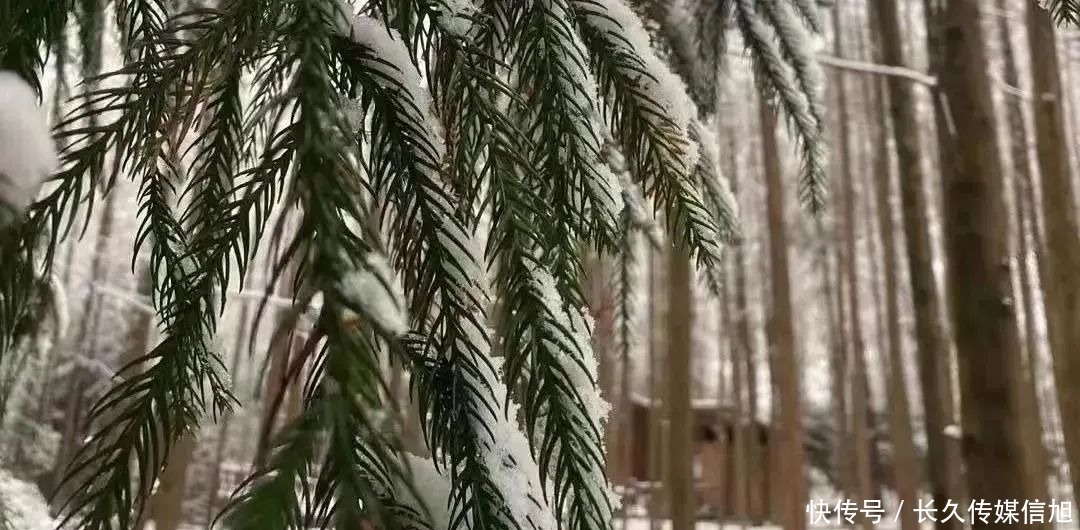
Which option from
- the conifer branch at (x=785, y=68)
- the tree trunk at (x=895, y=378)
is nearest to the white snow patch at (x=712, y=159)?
the conifer branch at (x=785, y=68)

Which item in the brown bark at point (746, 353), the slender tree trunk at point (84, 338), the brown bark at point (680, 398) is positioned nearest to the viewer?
the brown bark at point (680, 398)

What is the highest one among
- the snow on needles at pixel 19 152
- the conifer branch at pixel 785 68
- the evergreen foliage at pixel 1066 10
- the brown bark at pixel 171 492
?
the conifer branch at pixel 785 68

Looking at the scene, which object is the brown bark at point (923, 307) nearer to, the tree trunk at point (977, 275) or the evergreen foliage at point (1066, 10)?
the tree trunk at point (977, 275)

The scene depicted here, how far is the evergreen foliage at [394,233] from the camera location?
29cm

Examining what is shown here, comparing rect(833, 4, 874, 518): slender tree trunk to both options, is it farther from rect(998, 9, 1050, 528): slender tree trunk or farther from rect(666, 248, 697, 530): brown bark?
rect(666, 248, 697, 530): brown bark

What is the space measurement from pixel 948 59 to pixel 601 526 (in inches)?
62.2

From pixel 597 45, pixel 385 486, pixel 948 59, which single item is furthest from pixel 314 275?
pixel 948 59

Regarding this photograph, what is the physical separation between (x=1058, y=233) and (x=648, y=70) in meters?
2.35

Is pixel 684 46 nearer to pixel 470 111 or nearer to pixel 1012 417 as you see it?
pixel 470 111

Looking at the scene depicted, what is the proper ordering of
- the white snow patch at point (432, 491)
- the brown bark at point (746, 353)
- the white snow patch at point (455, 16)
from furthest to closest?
the brown bark at point (746, 353) < the white snow patch at point (455, 16) < the white snow patch at point (432, 491)

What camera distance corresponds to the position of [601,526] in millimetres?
414

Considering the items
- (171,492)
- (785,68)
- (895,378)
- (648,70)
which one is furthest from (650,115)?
(895,378)

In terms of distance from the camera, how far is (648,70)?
0.60 metres

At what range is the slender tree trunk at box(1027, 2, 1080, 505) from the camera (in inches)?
89.2
